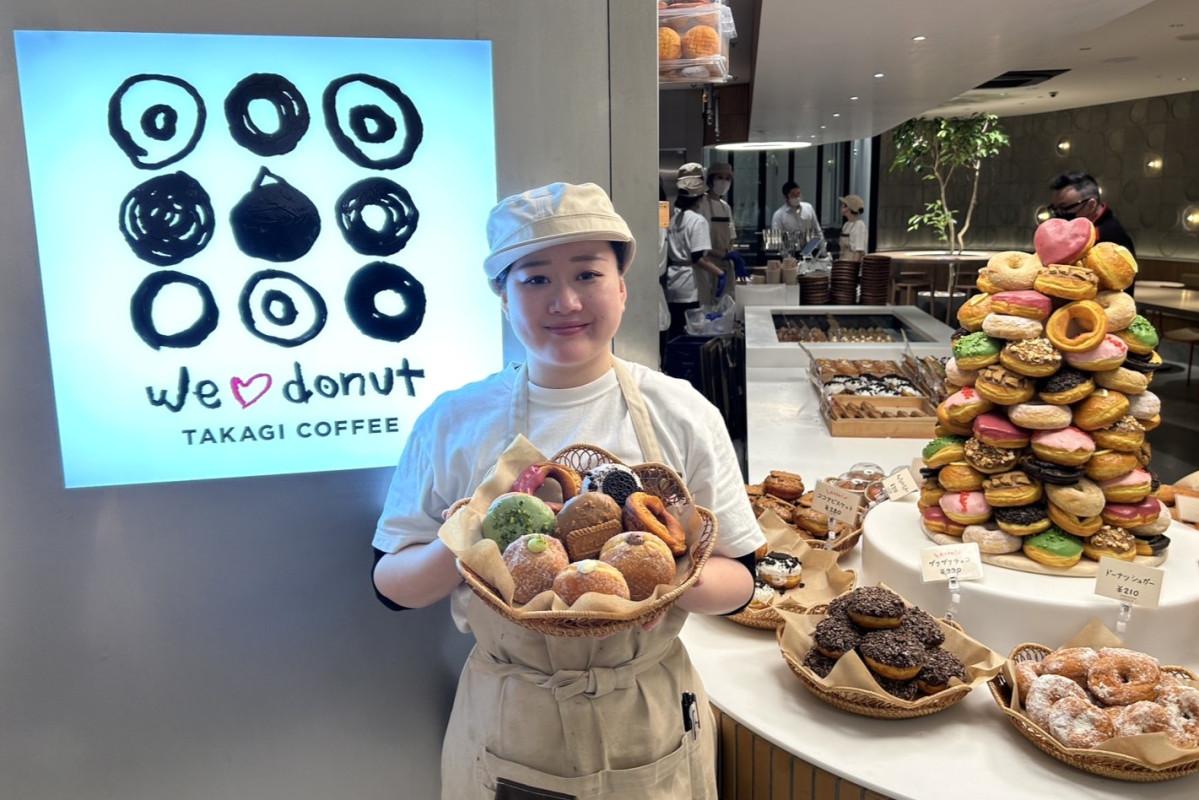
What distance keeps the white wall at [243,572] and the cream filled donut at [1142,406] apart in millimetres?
1035

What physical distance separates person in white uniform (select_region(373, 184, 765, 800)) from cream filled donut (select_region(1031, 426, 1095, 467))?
31.1 inches

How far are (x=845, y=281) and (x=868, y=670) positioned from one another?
21.6 ft

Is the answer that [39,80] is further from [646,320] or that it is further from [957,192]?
[957,192]

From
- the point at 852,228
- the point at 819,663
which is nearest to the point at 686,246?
the point at 852,228

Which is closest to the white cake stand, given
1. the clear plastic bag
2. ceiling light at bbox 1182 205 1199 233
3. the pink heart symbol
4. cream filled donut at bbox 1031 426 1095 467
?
cream filled donut at bbox 1031 426 1095 467

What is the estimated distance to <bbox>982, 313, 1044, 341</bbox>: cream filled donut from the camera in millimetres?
1890

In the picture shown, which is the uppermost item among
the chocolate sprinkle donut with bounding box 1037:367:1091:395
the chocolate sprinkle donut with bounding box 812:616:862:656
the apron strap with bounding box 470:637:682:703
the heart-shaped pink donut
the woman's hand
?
the heart-shaped pink donut

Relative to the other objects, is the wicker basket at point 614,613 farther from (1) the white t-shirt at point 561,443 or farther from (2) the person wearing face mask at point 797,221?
(2) the person wearing face mask at point 797,221

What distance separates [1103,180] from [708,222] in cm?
1086

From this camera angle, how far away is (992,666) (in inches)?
64.4

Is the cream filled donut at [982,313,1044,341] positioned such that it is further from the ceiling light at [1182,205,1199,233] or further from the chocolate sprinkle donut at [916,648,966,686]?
the ceiling light at [1182,205,1199,233]

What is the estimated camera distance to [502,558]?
3.73 feet

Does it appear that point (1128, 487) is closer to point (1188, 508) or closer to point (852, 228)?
point (1188, 508)

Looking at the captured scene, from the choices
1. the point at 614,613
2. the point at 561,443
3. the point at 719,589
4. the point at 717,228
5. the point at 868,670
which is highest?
the point at 717,228
